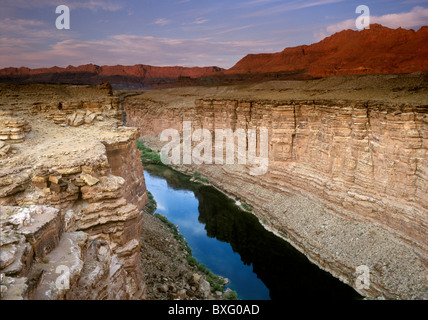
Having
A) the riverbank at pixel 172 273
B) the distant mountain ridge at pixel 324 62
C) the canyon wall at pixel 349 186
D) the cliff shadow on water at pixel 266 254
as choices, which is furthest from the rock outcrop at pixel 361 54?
the riverbank at pixel 172 273

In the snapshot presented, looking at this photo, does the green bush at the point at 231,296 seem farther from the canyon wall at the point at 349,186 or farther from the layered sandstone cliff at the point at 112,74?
the layered sandstone cliff at the point at 112,74

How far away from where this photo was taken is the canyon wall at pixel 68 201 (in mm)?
4270

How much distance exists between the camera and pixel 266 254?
62.0 feet

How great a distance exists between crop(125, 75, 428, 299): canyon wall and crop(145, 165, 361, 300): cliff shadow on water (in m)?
0.64

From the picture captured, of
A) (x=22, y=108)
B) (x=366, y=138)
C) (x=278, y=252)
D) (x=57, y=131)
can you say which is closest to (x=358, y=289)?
(x=278, y=252)

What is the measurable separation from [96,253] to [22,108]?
1145 centimetres

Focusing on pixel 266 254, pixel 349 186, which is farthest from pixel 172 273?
pixel 349 186

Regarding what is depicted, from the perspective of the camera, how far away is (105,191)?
814cm

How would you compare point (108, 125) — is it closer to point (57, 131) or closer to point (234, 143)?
point (57, 131)

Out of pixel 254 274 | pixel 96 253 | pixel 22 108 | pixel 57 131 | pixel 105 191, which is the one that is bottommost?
pixel 254 274

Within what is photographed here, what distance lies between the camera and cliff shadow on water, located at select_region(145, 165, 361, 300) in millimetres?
15547

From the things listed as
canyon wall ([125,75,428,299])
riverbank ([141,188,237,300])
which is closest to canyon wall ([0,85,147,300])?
riverbank ([141,188,237,300])

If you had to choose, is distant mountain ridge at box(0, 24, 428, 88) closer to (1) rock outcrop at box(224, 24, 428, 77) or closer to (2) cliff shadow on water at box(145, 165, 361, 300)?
(1) rock outcrop at box(224, 24, 428, 77)
